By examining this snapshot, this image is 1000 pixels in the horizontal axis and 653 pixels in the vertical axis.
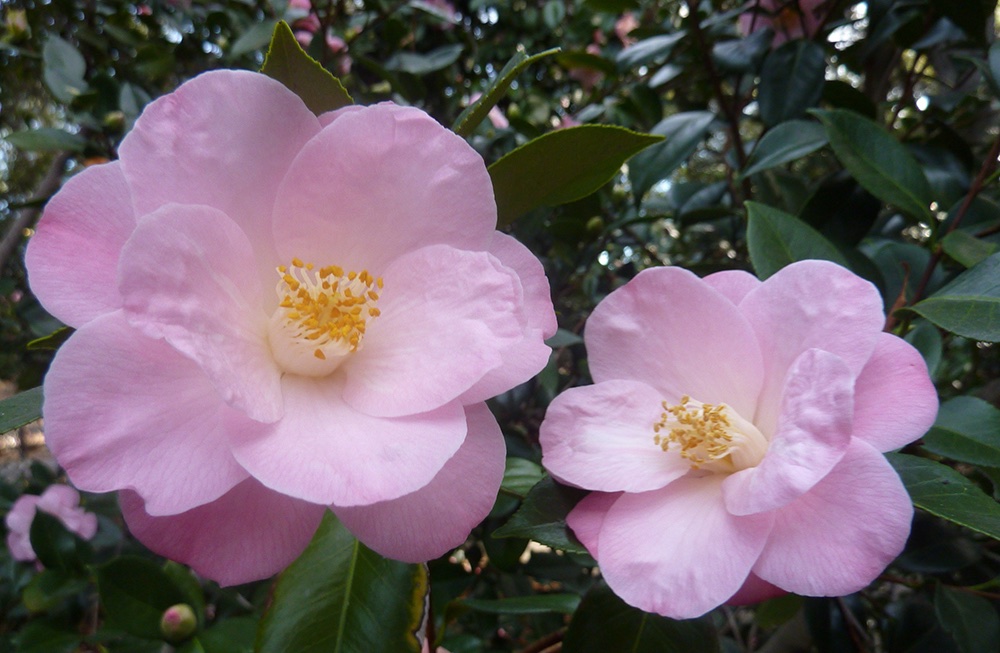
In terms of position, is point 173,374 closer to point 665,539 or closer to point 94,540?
point 665,539

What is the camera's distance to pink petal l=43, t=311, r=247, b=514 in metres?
0.43

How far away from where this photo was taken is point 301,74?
1.81 feet

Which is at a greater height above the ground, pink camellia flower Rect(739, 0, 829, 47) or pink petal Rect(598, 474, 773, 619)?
pink camellia flower Rect(739, 0, 829, 47)

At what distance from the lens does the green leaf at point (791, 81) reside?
112cm

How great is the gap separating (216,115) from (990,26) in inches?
54.9

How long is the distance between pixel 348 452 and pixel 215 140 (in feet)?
0.83

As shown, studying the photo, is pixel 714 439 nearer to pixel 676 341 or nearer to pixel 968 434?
pixel 676 341

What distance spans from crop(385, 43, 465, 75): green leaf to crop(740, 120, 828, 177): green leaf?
38.8 inches

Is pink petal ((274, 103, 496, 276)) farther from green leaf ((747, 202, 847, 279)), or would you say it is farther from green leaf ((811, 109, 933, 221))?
green leaf ((811, 109, 933, 221))

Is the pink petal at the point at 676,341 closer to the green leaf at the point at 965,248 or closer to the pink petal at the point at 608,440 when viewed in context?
the pink petal at the point at 608,440

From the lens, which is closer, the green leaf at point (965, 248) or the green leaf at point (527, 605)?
the green leaf at point (965, 248)

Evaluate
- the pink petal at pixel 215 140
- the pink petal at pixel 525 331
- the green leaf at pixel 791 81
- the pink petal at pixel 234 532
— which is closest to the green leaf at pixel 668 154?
the green leaf at pixel 791 81

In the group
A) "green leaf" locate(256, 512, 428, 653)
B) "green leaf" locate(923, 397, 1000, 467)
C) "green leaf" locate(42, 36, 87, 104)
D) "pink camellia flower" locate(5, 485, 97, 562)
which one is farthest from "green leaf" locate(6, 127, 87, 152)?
"green leaf" locate(923, 397, 1000, 467)

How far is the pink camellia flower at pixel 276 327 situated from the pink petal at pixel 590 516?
3.9 inches
